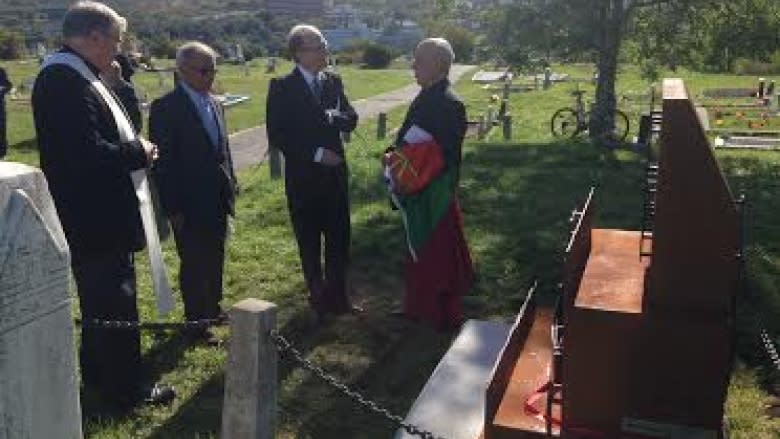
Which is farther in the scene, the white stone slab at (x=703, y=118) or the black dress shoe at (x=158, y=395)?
the black dress shoe at (x=158, y=395)

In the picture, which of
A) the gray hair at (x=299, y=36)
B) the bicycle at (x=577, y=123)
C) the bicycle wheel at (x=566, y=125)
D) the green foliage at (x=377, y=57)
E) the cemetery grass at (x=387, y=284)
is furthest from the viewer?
the green foliage at (x=377, y=57)

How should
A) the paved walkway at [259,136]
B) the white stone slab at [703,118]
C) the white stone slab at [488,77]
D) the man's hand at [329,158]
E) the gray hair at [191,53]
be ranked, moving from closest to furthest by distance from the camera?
the white stone slab at [703,118] < the gray hair at [191,53] < the man's hand at [329,158] < the paved walkway at [259,136] < the white stone slab at [488,77]

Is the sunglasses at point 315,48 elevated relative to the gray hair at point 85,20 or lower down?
lower down

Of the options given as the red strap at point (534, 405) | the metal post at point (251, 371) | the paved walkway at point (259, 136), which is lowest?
the paved walkway at point (259, 136)

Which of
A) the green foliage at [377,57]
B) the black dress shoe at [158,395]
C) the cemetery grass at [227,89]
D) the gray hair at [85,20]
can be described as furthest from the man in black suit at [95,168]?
the green foliage at [377,57]

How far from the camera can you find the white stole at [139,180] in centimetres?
414

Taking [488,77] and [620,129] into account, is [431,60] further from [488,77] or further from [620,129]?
[488,77]

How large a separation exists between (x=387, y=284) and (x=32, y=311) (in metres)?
4.60

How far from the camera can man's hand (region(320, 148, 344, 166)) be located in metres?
5.88

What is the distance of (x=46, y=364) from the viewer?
8.46 feet

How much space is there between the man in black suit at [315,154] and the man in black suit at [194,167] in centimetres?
50

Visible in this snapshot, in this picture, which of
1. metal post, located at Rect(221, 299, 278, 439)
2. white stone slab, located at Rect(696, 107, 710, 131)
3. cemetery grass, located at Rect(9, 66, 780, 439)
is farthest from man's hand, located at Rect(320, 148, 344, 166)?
metal post, located at Rect(221, 299, 278, 439)

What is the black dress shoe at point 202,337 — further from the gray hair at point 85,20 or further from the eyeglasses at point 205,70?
the gray hair at point 85,20

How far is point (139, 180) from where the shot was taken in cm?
453
